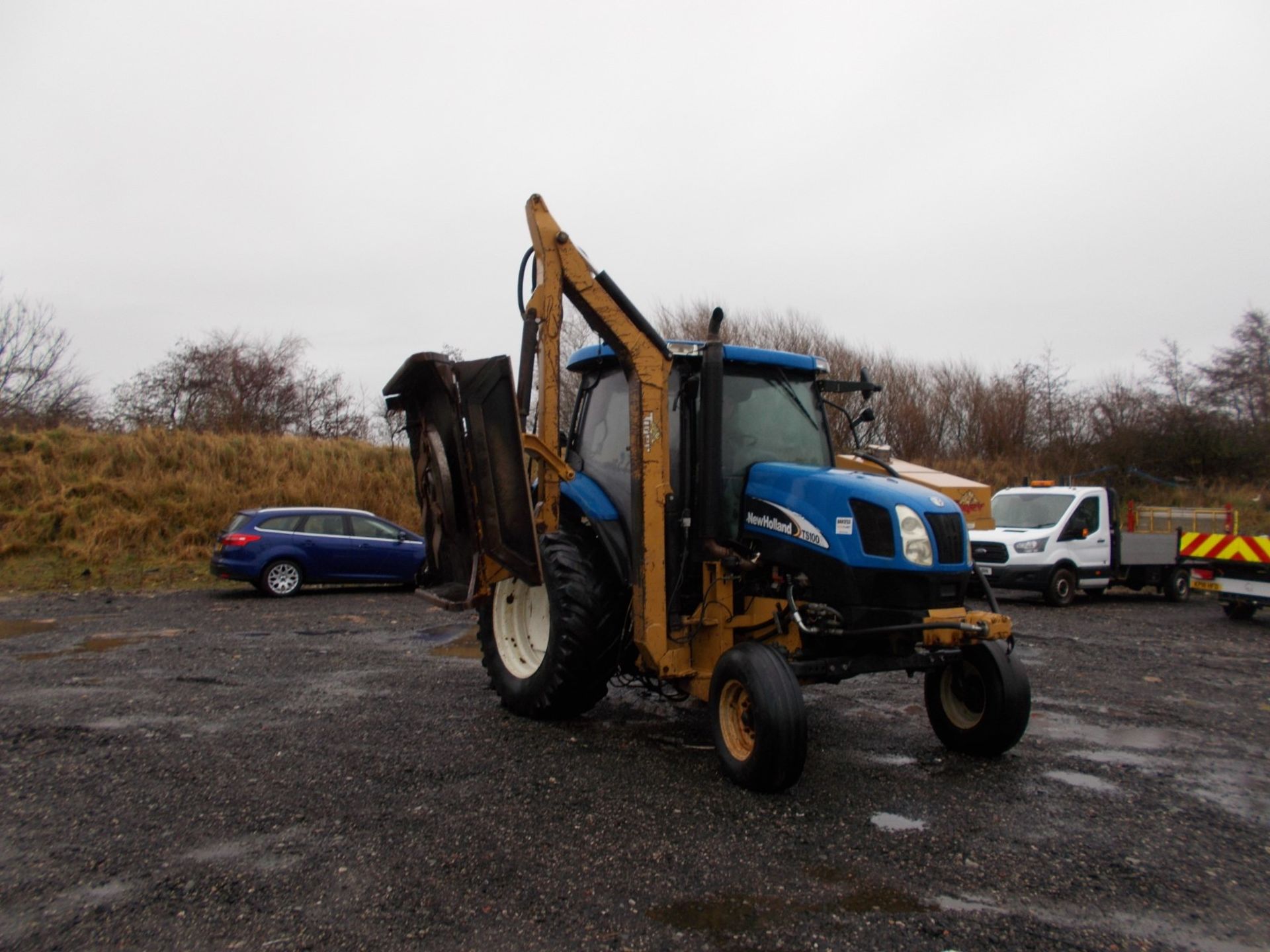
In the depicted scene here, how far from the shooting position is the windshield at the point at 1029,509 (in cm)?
1541

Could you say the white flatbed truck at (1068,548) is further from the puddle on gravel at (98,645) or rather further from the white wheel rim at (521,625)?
the puddle on gravel at (98,645)

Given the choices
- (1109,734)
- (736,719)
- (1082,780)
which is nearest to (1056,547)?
(1109,734)

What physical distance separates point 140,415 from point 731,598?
28.1m

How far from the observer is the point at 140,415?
94.3 feet

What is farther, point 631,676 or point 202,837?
point 631,676

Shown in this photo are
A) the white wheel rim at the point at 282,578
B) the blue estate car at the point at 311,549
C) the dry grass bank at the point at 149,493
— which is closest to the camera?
the blue estate car at the point at 311,549

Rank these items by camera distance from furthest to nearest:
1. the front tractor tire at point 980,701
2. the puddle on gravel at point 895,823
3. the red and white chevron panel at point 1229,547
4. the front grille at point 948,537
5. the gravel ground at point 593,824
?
the red and white chevron panel at point 1229,547, the front tractor tire at point 980,701, the front grille at point 948,537, the puddle on gravel at point 895,823, the gravel ground at point 593,824

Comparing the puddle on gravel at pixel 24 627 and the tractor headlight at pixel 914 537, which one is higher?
the tractor headlight at pixel 914 537

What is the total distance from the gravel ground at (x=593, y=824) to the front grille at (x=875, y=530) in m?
1.26

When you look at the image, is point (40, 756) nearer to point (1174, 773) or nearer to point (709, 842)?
point (709, 842)

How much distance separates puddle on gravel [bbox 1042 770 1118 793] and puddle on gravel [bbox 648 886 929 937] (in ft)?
6.56

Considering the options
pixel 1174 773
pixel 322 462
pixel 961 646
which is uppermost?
pixel 322 462

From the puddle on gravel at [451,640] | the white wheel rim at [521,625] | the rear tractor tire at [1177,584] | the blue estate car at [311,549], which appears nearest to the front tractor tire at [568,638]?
the white wheel rim at [521,625]

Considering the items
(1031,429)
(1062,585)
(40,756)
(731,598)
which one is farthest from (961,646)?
(1031,429)
